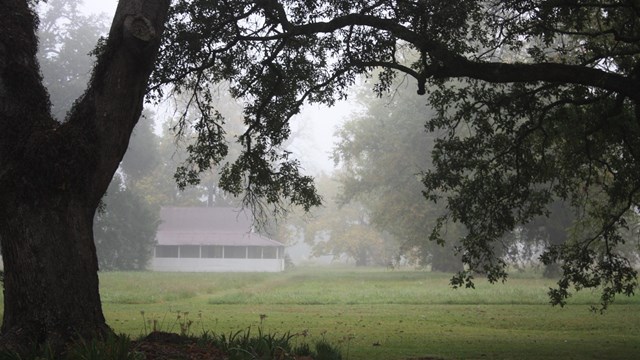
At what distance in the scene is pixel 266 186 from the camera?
13.4 m

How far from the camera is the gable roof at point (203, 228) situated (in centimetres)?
6128

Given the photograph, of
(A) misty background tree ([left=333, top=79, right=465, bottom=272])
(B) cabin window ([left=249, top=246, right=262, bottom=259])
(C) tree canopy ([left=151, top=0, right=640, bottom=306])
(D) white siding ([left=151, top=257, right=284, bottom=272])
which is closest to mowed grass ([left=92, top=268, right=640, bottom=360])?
(C) tree canopy ([left=151, top=0, right=640, bottom=306])

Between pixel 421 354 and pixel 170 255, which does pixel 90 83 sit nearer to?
pixel 421 354

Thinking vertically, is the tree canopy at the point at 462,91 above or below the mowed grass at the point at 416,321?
above

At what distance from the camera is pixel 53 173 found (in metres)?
6.71

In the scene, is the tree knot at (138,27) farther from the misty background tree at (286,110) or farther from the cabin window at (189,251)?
the cabin window at (189,251)

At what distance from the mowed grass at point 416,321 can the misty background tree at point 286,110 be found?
1495 millimetres

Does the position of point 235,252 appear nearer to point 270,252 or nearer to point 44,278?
point 270,252

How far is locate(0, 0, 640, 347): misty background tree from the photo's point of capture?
21.8 feet

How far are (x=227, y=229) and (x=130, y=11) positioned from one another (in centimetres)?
5758

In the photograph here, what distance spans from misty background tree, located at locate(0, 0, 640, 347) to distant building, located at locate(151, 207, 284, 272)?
48.0 metres

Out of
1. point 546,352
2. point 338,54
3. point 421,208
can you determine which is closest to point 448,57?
point 338,54

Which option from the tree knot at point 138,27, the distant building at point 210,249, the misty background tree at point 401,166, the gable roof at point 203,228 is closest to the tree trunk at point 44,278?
the tree knot at point 138,27

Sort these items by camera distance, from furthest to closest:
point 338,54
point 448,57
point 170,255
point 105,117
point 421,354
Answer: point 170,255 < point 338,54 < point 421,354 < point 448,57 < point 105,117
